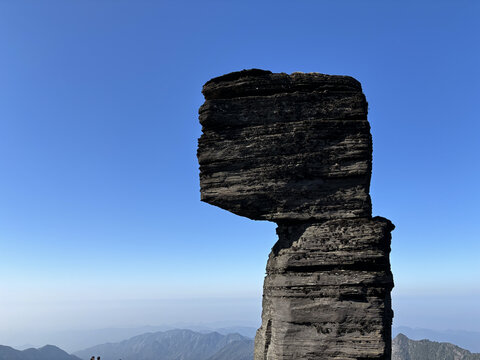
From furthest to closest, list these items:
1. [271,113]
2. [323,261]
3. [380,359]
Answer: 1. [271,113]
2. [323,261]
3. [380,359]

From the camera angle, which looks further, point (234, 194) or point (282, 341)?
point (234, 194)

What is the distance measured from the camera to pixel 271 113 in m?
16.0

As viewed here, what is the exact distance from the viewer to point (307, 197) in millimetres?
15672

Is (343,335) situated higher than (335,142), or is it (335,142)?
(335,142)

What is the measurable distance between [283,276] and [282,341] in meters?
2.46

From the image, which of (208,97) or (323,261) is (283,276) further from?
(208,97)

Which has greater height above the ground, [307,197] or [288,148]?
[288,148]

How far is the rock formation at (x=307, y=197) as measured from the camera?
47.7 feet

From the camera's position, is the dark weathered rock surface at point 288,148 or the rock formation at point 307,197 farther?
the dark weathered rock surface at point 288,148

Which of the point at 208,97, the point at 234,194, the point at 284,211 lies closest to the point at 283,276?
the point at 284,211

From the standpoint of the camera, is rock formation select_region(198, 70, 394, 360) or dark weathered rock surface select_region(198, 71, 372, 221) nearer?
rock formation select_region(198, 70, 394, 360)

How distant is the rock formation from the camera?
573 inches

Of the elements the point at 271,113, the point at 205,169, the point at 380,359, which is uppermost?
the point at 271,113

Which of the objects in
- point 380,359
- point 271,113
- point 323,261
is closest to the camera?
point 380,359
